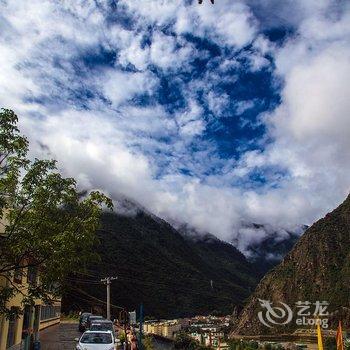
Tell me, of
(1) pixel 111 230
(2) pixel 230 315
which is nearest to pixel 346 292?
(2) pixel 230 315

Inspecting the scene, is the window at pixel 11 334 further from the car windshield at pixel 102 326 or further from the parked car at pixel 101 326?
the car windshield at pixel 102 326

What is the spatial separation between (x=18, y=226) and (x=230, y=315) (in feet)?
575

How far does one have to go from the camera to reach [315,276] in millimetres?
168250

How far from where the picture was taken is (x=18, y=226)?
11492mm

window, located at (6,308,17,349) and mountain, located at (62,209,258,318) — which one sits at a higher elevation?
mountain, located at (62,209,258,318)

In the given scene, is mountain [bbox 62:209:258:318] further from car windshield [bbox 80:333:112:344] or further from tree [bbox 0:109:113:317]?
tree [bbox 0:109:113:317]

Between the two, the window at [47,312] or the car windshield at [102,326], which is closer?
the car windshield at [102,326]

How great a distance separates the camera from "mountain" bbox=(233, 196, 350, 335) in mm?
152375

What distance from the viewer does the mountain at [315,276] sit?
152 metres

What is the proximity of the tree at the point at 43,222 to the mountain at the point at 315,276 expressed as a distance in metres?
149

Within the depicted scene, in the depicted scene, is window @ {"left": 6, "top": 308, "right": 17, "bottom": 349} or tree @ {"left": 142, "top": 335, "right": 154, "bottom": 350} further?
tree @ {"left": 142, "top": 335, "right": 154, "bottom": 350}

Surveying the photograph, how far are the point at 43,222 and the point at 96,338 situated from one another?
10702mm
